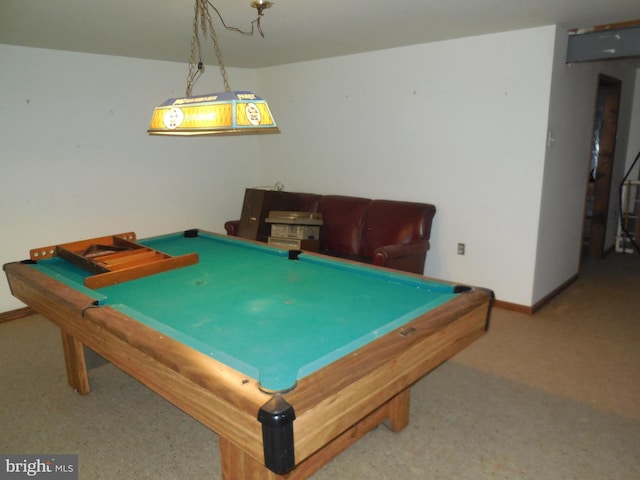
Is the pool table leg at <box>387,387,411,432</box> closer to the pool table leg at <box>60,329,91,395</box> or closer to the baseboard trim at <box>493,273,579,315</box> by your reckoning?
the pool table leg at <box>60,329,91,395</box>

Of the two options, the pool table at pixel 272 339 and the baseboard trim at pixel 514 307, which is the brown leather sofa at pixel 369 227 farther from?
the pool table at pixel 272 339

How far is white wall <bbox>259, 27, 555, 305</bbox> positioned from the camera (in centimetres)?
355

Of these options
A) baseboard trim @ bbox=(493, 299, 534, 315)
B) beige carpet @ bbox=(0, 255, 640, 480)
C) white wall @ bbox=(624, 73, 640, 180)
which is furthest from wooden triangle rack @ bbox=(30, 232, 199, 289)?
white wall @ bbox=(624, 73, 640, 180)

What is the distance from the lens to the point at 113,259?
2.75 m

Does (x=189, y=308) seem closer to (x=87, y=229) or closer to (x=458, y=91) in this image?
(x=87, y=229)

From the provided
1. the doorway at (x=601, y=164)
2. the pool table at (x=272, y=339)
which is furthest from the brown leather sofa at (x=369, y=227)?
the doorway at (x=601, y=164)

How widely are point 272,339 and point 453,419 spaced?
1.31 meters

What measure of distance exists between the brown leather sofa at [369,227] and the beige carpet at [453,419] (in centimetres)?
92

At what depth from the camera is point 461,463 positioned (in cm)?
211

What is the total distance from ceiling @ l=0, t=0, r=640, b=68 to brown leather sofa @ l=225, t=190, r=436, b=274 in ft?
4.75

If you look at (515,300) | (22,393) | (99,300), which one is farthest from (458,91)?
A: (22,393)

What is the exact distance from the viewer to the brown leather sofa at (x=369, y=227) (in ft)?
12.5

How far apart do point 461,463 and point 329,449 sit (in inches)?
25.9

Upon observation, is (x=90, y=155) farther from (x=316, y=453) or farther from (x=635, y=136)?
(x=635, y=136)
